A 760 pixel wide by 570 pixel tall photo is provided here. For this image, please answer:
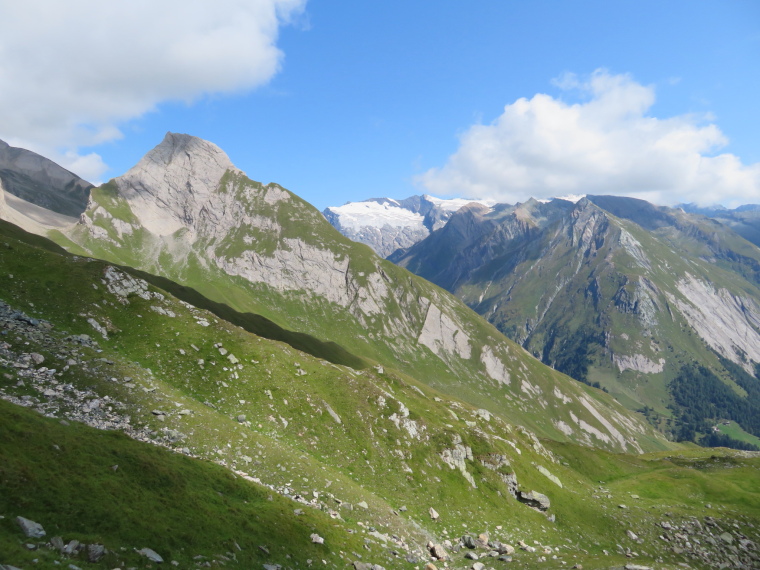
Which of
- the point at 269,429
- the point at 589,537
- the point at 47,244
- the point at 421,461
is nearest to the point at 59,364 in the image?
the point at 269,429

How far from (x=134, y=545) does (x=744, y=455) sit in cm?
13653

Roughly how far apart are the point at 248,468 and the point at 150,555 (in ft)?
55.7

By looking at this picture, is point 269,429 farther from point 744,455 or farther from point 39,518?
point 744,455

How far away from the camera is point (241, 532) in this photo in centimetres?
2397

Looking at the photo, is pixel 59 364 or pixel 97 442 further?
pixel 59 364

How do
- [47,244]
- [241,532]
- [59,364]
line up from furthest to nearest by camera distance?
[47,244] < [59,364] < [241,532]

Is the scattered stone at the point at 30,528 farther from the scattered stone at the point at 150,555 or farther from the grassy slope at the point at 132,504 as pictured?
the scattered stone at the point at 150,555

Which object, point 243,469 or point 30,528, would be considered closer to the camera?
point 30,528

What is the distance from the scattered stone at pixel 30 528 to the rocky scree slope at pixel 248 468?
0.11 m

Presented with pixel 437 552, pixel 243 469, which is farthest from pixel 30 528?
pixel 437 552

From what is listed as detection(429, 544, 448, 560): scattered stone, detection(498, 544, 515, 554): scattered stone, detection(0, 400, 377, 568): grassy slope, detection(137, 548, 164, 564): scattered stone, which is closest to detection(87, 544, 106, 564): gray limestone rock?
detection(0, 400, 377, 568): grassy slope

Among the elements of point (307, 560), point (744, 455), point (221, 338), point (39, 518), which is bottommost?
point (307, 560)

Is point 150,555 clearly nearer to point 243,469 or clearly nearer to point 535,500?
point 243,469

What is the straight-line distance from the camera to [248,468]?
1389 inches
